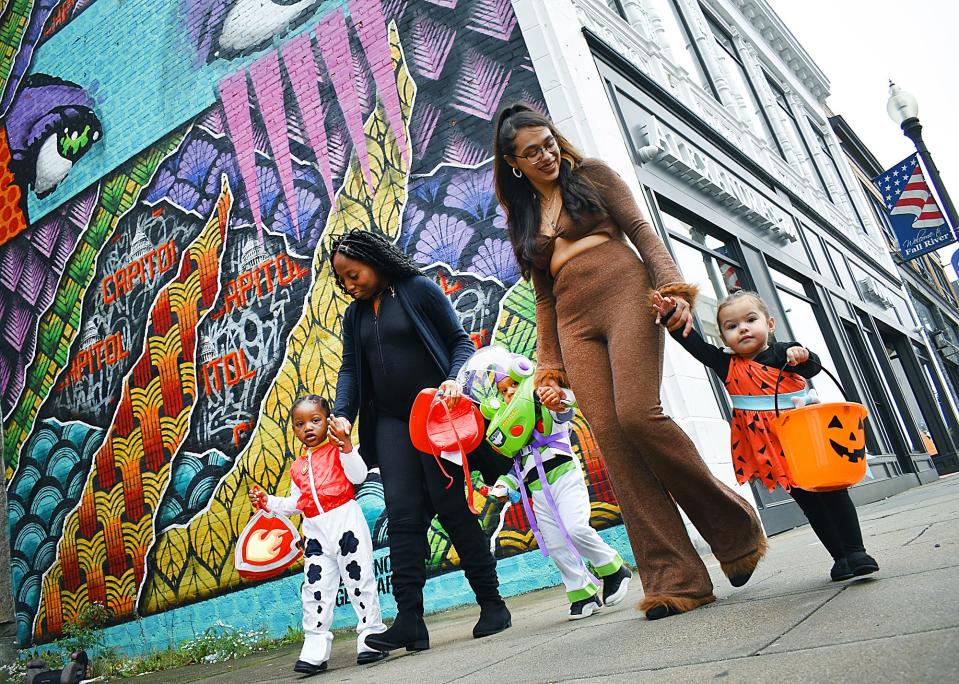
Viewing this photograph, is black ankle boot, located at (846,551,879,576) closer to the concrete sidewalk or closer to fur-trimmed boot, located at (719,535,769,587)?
the concrete sidewalk

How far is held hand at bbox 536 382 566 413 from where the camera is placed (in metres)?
3.08

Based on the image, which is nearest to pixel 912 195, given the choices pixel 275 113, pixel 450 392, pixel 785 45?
pixel 785 45

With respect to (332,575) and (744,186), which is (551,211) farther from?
(744,186)

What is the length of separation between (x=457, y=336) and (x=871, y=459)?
8.02 metres

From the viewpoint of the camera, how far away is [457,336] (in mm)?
3770

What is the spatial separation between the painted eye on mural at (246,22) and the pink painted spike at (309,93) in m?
0.28

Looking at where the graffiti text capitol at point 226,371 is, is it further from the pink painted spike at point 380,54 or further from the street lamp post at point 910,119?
the street lamp post at point 910,119

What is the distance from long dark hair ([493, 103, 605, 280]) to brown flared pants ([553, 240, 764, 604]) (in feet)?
0.73

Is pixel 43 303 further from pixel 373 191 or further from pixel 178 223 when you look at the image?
pixel 373 191

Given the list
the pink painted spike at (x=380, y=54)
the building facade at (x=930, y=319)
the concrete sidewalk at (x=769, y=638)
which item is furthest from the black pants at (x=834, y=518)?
the building facade at (x=930, y=319)

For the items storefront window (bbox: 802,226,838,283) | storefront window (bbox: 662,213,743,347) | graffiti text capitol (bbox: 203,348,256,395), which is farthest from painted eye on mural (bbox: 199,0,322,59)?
storefront window (bbox: 802,226,838,283)

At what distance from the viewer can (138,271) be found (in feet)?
29.1

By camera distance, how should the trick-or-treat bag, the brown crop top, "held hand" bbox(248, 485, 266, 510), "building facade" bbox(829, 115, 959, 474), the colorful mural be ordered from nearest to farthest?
the brown crop top, "held hand" bbox(248, 485, 266, 510), the trick-or-treat bag, the colorful mural, "building facade" bbox(829, 115, 959, 474)

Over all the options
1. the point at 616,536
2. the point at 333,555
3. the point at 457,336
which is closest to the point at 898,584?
the point at 457,336
